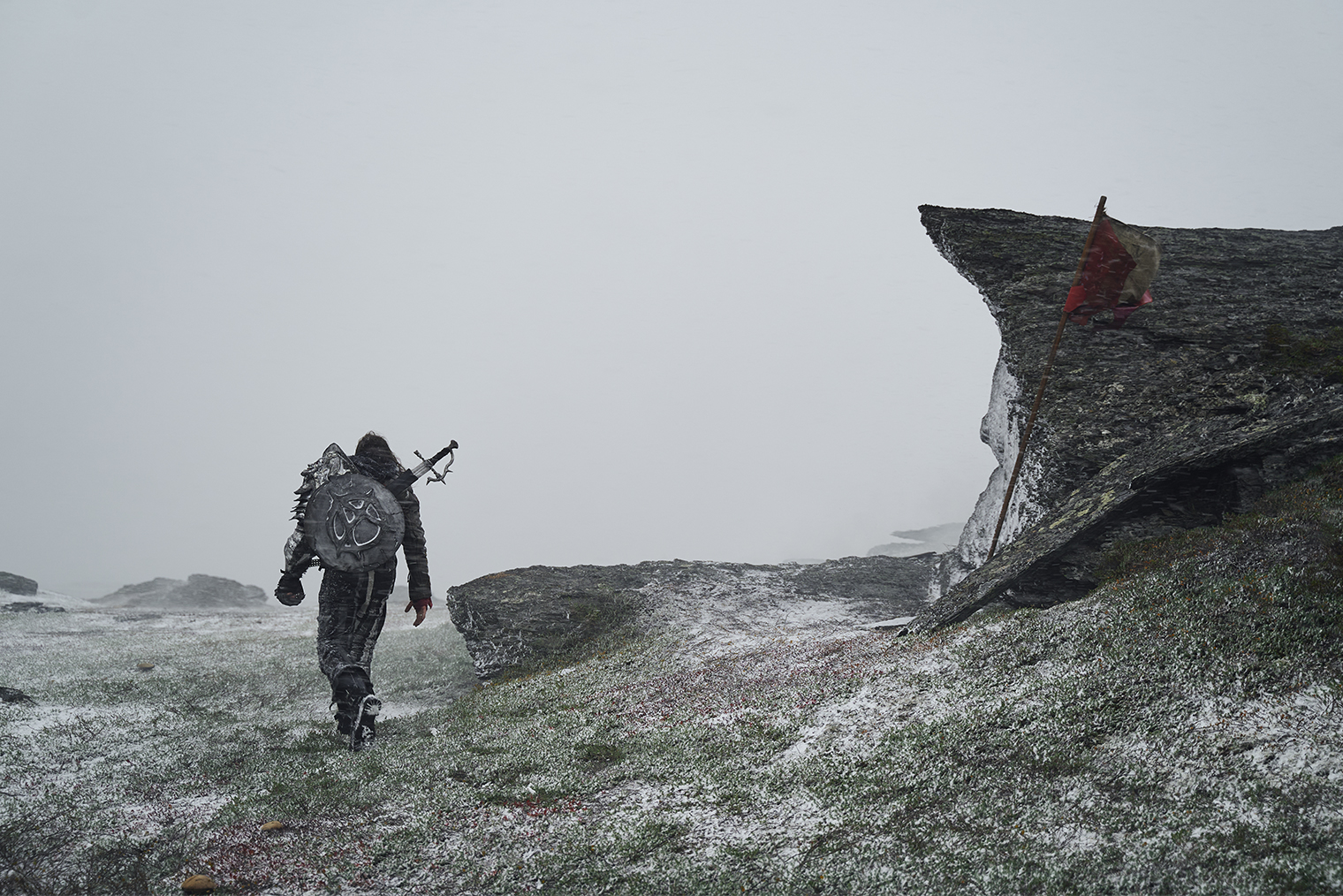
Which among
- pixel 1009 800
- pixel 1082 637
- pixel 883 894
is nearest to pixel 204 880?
pixel 883 894

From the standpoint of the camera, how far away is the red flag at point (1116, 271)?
568 inches

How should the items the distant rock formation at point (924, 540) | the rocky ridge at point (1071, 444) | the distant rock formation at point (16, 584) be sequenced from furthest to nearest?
the distant rock formation at point (924, 540) < the distant rock formation at point (16, 584) < the rocky ridge at point (1071, 444)

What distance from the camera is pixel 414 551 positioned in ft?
46.3

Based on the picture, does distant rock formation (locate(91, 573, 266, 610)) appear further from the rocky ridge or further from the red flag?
the red flag

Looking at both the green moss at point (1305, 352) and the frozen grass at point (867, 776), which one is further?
the green moss at point (1305, 352)

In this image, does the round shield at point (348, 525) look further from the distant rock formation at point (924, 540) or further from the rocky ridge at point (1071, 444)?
the distant rock formation at point (924, 540)

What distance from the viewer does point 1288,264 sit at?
1966cm

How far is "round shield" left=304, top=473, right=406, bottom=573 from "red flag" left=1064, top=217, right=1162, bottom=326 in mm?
14721

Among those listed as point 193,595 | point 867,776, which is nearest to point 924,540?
point 193,595

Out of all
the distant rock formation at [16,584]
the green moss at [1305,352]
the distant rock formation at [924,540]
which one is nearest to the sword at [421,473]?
the green moss at [1305,352]

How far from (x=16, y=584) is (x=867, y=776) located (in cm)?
5283

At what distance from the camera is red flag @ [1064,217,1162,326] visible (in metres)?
14.4

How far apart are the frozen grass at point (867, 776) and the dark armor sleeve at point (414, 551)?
2.77 metres

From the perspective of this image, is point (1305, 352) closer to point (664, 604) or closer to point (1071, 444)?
point (1071, 444)
